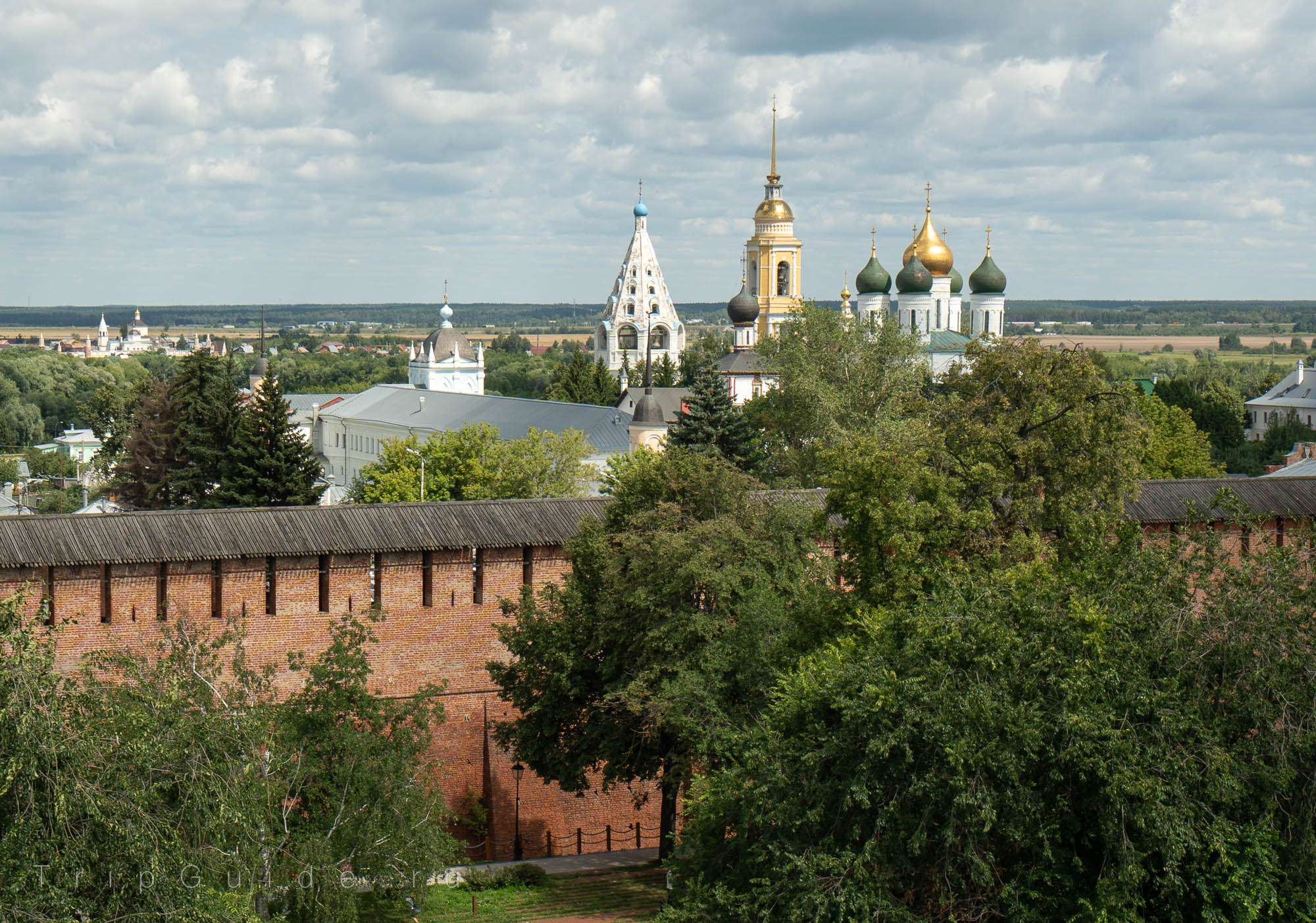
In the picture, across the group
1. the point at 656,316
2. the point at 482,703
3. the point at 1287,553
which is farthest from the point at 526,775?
the point at 656,316

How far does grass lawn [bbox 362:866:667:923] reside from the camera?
14.1 m

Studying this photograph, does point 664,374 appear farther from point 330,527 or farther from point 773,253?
point 330,527

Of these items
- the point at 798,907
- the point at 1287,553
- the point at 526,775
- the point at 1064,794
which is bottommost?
the point at 526,775

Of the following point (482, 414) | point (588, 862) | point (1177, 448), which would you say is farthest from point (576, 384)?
point (588, 862)

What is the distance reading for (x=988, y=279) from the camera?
2625 inches

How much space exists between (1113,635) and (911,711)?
61.8 inches

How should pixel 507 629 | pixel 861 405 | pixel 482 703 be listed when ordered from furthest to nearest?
1. pixel 861 405
2. pixel 482 703
3. pixel 507 629

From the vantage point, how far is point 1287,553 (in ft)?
35.9

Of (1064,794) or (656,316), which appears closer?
(1064,794)

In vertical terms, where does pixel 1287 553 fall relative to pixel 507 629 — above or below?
above

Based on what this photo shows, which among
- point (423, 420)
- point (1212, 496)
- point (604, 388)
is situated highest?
point (604, 388)

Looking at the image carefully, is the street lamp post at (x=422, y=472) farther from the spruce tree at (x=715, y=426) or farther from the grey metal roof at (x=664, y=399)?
the grey metal roof at (x=664, y=399)

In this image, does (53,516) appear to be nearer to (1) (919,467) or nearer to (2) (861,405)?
(1) (919,467)

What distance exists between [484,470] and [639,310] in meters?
56.6
